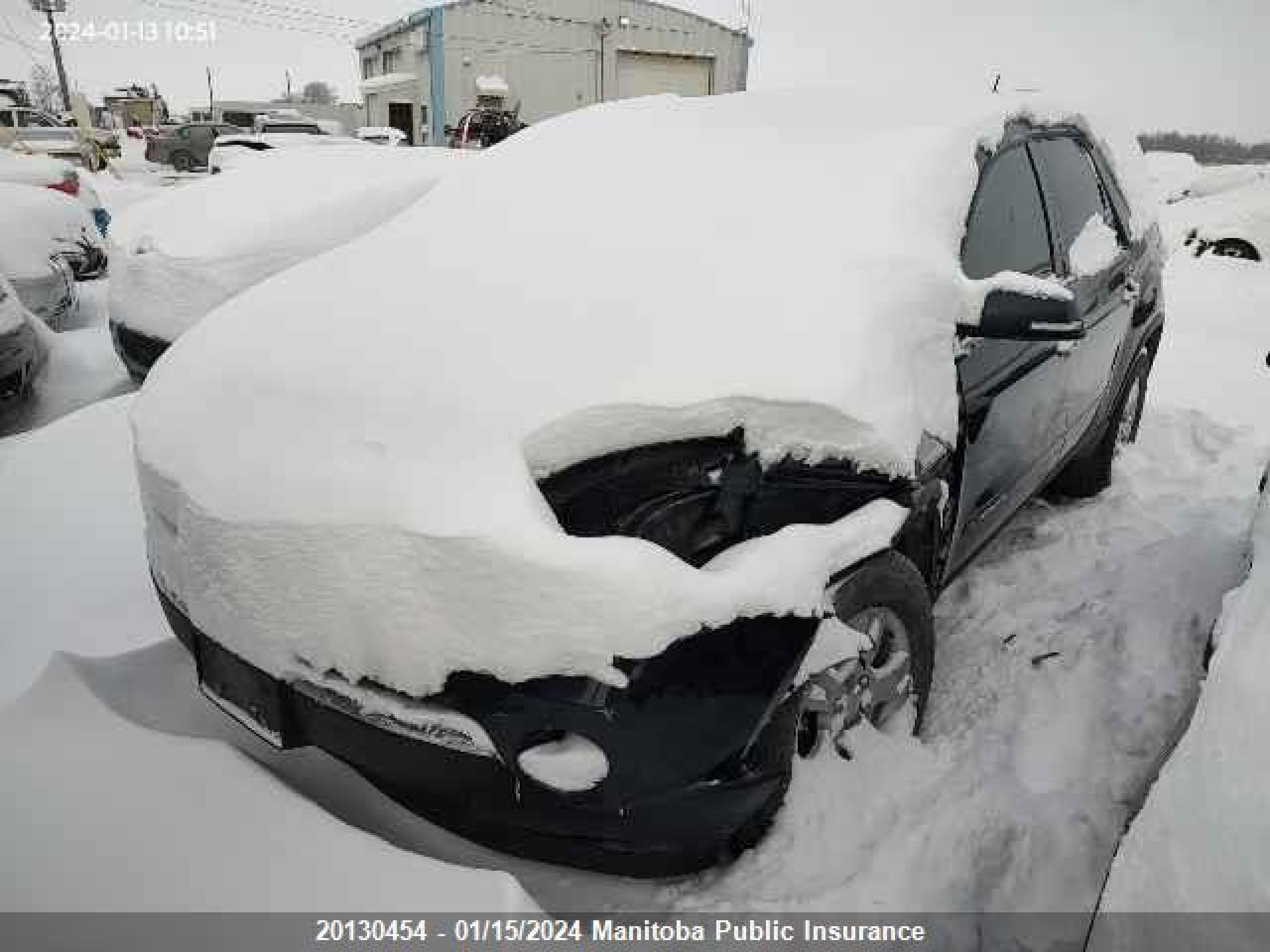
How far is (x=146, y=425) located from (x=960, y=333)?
1945 mm

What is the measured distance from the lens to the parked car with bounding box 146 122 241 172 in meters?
23.6

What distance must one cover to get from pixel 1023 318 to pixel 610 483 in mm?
1176

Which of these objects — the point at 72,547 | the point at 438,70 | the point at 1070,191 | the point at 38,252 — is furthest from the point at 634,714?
the point at 438,70

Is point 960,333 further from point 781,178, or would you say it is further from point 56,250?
point 56,250

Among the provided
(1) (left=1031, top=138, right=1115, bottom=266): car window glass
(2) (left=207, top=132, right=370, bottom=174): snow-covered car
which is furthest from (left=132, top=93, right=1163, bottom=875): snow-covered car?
(2) (left=207, top=132, right=370, bottom=174): snow-covered car

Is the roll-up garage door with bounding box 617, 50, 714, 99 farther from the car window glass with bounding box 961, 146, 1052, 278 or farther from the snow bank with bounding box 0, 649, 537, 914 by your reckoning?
the snow bank with bounding box 0, 649, 537, 914

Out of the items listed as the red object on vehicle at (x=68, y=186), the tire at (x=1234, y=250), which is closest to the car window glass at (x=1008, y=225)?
the red object on vehicle at (x=68, y=186)

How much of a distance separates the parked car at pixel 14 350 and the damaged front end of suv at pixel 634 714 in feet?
9.87

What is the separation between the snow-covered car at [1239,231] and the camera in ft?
30.3

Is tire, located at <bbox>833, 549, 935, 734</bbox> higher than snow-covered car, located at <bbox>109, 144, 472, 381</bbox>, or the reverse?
snow-covered car, located at <bbox>109, 144, 472, 381</bbox>

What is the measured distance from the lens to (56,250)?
5.37 metres

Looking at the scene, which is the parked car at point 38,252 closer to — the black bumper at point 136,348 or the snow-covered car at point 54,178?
the black bumper at point 136,348

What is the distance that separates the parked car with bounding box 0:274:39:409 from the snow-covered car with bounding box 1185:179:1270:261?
37.5ft

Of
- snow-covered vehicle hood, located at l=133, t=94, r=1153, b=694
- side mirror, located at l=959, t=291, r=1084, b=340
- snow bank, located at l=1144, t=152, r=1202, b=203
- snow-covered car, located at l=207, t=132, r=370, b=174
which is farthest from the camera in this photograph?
snow bank, located at l=1144, t=152, r=1202, b=203
